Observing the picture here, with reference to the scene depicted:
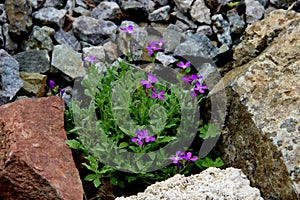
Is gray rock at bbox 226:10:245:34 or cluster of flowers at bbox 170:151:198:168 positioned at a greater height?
gray rock at bbox 226:10:245:34

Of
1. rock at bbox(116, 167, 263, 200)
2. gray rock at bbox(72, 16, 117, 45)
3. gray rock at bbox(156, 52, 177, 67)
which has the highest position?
rock at bbox(116, 167, 263, 200)

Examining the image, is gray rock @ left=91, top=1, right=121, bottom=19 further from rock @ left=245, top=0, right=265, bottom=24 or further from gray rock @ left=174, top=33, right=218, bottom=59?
rock @ left=245, top=0, right=265, bottom=24

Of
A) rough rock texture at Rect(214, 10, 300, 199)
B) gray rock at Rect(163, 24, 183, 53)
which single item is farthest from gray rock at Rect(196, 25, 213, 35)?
rough rock texture at Rect(214, 10, 300, 199)

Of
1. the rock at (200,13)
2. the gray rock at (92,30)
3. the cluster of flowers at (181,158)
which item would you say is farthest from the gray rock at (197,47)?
the cluster of flowers at (181,158)

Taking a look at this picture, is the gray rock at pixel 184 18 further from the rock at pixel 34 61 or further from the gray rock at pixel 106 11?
the rock at pixel 34 61

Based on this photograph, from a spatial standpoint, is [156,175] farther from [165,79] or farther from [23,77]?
[23,77]

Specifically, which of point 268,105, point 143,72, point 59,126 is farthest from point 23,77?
point 268,105
